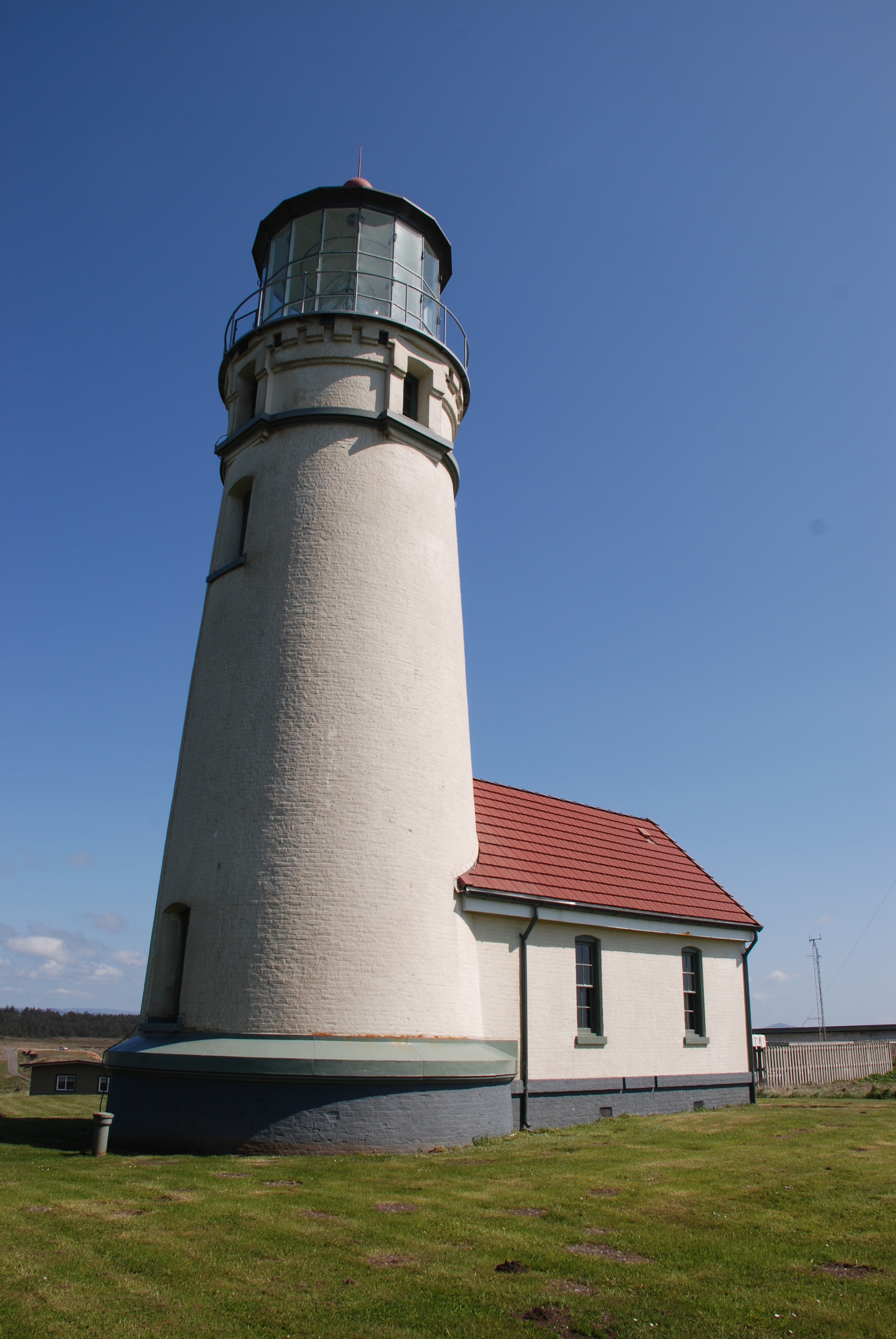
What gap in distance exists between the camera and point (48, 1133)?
14.6 m

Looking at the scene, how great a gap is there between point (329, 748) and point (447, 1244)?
736 centimetres

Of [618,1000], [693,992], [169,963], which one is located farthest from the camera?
[693,992]

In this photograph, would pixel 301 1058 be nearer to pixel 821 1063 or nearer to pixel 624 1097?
pixel 624 1097

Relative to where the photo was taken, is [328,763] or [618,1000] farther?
[618,1000]

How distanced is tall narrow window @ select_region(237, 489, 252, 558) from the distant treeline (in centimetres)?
7991

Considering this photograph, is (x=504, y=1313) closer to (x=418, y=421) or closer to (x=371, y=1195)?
(x=371, y=1195)

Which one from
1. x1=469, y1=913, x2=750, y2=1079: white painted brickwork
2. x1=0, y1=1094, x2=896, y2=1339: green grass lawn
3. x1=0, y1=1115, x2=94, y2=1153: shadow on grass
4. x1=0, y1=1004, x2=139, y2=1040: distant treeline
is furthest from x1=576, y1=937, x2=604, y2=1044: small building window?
x1=0, y1=1004, x2=139, y2=1040: distant treeline

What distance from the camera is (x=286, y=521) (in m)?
15.1

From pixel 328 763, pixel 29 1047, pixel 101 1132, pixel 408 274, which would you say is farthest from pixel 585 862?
pixel 29 1047

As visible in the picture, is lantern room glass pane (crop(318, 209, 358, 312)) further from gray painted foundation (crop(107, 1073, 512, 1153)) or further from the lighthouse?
gray painted foundation (crop(107, 1073, 512, 1153))

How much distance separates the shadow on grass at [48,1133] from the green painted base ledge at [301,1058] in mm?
1166

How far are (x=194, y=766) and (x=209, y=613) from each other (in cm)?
288

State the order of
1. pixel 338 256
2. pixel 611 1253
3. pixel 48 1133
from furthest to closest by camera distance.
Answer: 1. pixel 338 256
2. pixel 48 1133
3. pixel 611 1253

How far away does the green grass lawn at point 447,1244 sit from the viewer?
19.1 ft
